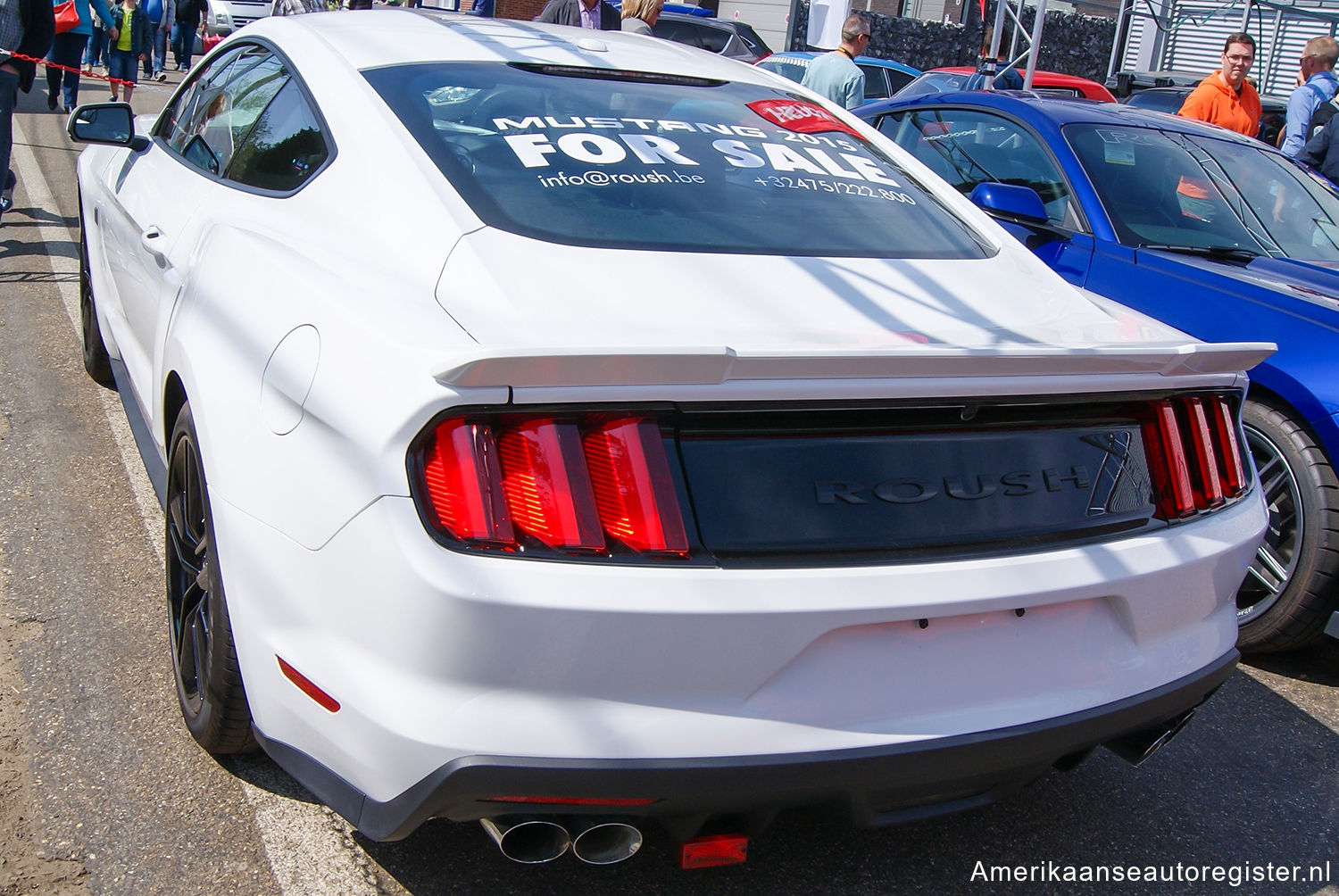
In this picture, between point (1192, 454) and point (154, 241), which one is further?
point (154, 241)

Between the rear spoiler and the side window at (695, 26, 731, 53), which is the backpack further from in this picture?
the side window at (695, 26, 731, 53)

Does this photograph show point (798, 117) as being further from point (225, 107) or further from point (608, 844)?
point (608, 844)

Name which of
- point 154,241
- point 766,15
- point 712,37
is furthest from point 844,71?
point 766,15

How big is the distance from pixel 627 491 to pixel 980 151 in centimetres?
375

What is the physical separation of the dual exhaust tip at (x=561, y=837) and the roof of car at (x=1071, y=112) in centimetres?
372

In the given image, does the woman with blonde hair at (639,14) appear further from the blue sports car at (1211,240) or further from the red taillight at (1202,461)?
the red taillight at (1202,461)

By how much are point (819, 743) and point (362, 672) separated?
70 centimetres

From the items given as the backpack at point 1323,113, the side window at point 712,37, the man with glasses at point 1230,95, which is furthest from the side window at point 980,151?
the side window at point 712,37

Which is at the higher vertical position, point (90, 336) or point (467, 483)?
point (467, 483)

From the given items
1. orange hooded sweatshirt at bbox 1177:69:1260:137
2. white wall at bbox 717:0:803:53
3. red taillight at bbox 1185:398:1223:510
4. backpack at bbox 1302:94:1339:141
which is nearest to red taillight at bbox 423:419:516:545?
red taillight at bbox 1185:398:1223:510

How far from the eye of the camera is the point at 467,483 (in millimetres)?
1705

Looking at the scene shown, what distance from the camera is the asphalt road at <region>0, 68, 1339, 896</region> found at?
2.19 meters

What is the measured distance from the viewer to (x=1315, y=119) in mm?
8484

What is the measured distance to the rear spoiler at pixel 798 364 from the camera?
1.65 m
